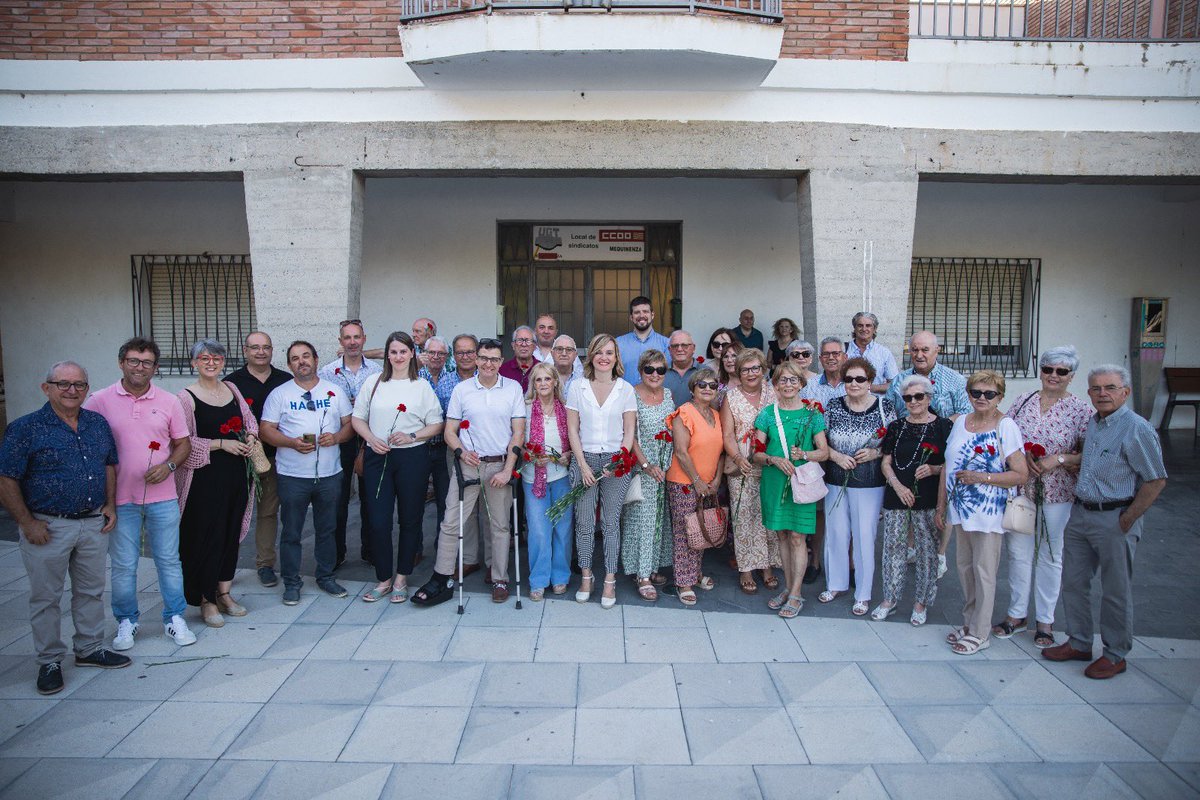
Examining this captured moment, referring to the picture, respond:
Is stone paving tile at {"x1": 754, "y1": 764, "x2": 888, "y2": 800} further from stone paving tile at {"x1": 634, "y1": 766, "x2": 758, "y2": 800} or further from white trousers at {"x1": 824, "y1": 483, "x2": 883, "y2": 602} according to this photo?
white trousers at {"x1": 824, "y1": 483, "x2": 883, "y2": 602}

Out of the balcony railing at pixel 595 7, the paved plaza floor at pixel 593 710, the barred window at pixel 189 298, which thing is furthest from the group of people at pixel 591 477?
the barred window at pixel 189 298

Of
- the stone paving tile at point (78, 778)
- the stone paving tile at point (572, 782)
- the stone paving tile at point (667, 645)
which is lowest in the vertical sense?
the stone paving tile at point (78, 778)

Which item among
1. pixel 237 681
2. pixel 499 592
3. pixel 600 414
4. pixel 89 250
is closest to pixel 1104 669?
pixel 600 414

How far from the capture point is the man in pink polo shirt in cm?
458

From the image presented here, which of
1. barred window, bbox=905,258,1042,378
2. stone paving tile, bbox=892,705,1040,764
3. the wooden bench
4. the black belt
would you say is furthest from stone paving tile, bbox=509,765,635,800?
the wooden bench

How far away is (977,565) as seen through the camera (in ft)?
15.3

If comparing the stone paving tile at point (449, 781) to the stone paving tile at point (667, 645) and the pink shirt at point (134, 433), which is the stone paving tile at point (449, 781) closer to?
the stone paving tile at point (667, 645)

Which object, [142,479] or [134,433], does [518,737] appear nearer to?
[142,479]

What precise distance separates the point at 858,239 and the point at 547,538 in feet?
14.9

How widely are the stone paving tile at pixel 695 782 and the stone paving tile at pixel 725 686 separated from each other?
1.91 feet

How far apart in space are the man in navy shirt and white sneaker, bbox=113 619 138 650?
0.23 metres

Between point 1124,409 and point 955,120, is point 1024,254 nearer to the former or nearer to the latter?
point 955,120

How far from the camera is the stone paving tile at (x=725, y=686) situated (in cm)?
409

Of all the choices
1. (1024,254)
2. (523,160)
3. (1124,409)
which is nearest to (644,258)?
(523,160)
